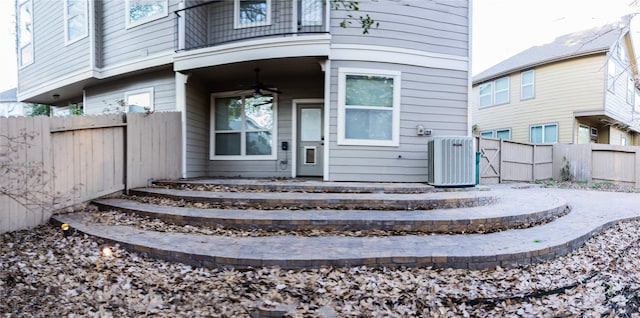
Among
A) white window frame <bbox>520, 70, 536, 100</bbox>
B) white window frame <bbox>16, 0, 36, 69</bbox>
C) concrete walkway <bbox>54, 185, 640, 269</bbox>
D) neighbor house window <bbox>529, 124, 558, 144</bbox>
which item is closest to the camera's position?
concrete walkway <bbox>54, 185, 640, 269</bbox>

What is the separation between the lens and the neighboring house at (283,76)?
6.70 meters

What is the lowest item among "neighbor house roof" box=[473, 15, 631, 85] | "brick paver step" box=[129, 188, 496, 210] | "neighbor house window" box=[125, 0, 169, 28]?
"brick paver step" box=[129, 188, 496, 210]

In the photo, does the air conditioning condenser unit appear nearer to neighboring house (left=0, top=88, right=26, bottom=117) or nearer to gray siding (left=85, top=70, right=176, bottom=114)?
gray siding (left=85, top=70, right=176, bottom=114)

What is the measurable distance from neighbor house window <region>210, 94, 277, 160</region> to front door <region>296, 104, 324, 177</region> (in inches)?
27.1

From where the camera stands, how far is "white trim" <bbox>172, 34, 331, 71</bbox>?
6.32m

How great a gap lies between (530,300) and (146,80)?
906 cm

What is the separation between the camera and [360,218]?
4.40m

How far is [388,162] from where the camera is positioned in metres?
6.84

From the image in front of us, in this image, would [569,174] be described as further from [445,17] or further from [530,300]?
[530,300]

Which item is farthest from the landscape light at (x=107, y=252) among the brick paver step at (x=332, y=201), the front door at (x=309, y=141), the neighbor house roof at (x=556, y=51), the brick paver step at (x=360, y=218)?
the neighbor house roof at (x=556, y=51)

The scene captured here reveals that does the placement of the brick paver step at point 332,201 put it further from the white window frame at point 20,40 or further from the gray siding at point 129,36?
the white window frame at point 20,40

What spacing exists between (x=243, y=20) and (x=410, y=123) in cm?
488

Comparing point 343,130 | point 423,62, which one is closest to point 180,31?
point 343,130

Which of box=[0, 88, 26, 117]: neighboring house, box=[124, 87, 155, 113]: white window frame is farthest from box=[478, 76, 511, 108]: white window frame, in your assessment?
box=[0, 88, 26, 117]: neighboring house
